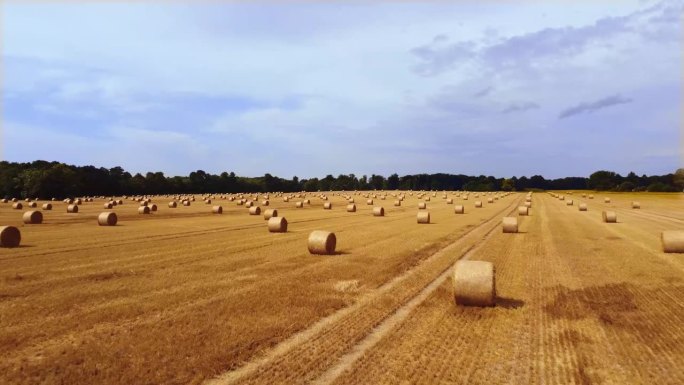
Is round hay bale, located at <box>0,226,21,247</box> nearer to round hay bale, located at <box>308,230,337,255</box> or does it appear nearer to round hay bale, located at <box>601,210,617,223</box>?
round hay bale, located at <box>308,230,337,255</box>

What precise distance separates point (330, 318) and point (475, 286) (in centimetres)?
338

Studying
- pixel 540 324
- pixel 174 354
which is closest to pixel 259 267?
pixel 174 354

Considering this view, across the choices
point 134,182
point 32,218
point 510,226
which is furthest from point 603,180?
point 32,218

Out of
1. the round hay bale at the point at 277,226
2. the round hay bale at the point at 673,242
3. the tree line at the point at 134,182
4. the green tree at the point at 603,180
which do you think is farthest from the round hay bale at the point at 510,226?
the green tree at the point at 603,180

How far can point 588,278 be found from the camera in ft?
48.6

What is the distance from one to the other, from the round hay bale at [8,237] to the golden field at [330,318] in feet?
4.54

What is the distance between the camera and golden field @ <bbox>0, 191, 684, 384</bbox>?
7727mm

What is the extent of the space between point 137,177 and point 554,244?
118 metres

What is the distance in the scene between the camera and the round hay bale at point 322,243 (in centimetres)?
1892

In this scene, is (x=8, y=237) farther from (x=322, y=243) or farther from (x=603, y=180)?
(x=603, y=180)

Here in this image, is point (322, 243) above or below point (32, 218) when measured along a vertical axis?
below

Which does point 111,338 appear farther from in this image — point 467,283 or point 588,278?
point 588,278

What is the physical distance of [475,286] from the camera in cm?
1141

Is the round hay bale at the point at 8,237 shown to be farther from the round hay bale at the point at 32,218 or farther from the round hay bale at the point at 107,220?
the round hay bale at the point at 32,218
